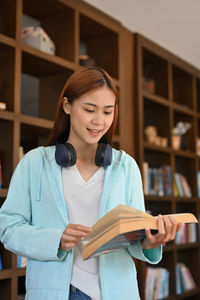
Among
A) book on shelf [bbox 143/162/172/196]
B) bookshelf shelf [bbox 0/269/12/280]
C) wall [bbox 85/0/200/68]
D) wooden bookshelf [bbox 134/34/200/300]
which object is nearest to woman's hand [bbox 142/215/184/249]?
bookshelf shelf [bbox 0/269/12/280]

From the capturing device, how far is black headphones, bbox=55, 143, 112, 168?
134cm

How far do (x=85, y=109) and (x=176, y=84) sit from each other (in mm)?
3430

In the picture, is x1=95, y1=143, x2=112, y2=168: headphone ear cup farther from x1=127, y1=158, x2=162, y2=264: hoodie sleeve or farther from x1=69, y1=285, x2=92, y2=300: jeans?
x1=69, y1=285, x2=92, y2=300: jeans

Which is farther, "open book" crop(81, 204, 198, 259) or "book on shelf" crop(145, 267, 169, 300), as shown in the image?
"book on shelf" crop(145, 267, 169, 300)

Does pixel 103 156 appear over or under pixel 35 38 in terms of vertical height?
under

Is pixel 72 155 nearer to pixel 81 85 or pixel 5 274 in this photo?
pixel 81 85

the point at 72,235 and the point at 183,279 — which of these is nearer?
the point at 72,235

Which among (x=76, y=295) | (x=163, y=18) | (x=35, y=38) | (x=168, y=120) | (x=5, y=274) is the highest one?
(x=163, y=18)

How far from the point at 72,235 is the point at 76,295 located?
8.1 inches

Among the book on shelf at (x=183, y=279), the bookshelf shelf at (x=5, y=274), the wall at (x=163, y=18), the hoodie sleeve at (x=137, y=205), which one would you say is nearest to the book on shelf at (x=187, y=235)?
the book on shelf at (x=183, y=279)

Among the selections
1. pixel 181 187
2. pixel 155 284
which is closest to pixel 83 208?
pixel 155 284

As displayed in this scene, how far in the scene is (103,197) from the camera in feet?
4.31

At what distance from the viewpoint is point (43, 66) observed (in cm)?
291

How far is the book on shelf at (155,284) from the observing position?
365 cm
